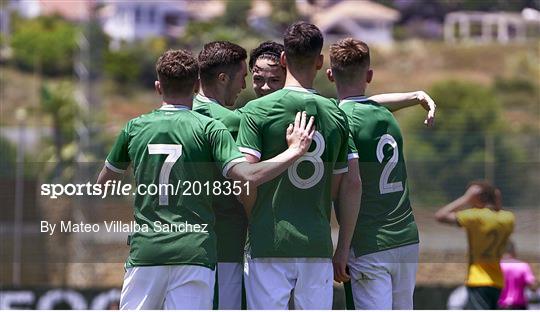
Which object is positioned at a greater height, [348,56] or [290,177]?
[348,56]

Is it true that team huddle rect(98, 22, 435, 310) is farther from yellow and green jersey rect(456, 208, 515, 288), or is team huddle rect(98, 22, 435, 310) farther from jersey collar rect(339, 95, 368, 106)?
yellow and green jersey rect(456, 208, 515, 288)

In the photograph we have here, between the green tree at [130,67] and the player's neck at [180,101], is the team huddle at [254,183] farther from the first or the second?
the green tree at [130,67]

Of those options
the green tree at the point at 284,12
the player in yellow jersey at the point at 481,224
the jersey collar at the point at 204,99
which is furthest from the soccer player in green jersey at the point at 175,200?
the green tree at the point at 284,12

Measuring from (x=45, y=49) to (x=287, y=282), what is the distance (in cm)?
5576

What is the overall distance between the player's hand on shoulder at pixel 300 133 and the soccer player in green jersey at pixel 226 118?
510 mm

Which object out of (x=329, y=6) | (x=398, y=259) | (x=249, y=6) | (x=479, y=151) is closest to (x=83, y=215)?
(x=398, y=259)

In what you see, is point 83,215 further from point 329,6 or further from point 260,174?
point 329,6

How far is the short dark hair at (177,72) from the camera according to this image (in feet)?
19.5

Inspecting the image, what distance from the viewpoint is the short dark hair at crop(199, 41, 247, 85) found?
21.1 feet

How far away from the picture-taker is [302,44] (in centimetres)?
597

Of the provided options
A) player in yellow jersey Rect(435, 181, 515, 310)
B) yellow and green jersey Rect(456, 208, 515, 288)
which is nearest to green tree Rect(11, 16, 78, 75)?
yellow and green jersey Rect(456, 208, 515, 288)

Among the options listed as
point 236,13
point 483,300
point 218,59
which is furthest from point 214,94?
point 236,13

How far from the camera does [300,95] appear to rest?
598 centimetres

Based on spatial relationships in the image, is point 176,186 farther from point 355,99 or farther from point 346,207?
point 355,99
